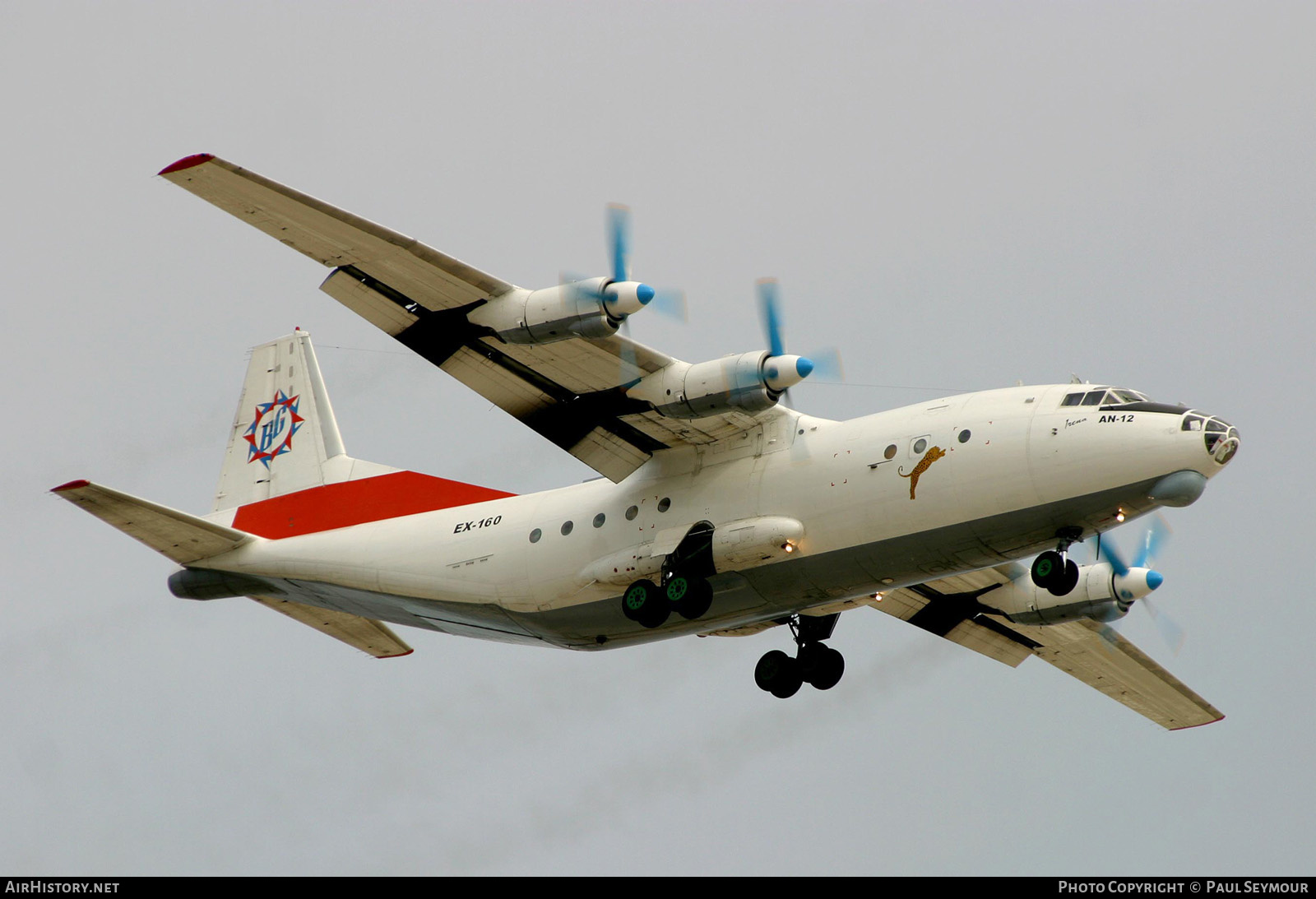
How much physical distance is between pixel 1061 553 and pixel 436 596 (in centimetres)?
870

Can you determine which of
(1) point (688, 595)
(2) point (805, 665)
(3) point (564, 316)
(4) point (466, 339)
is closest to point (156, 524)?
(4) point (466, 339)

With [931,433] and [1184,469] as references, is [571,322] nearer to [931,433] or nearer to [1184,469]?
[931,433]

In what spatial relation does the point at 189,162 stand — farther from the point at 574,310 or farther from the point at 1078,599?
the point at 1078,599

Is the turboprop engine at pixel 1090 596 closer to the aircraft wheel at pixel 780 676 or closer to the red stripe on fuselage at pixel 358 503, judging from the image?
the aircraft wheel at pixel 780 676

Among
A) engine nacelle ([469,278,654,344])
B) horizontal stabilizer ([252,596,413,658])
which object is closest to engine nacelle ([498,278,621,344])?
engine nacelle ([469,278,654,344])

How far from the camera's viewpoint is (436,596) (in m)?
22.1


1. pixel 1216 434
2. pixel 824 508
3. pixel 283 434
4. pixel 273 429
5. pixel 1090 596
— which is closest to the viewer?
pixel 1216 434

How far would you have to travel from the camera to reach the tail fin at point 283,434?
24797mm

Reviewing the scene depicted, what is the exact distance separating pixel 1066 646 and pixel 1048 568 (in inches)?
303

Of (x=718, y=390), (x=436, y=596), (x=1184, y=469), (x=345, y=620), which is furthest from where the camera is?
(x=345, y=620)

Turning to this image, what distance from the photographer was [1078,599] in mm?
22969

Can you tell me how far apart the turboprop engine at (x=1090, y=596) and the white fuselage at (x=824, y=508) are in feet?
13.0

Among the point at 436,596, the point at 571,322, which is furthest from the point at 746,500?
the point at 436,596
